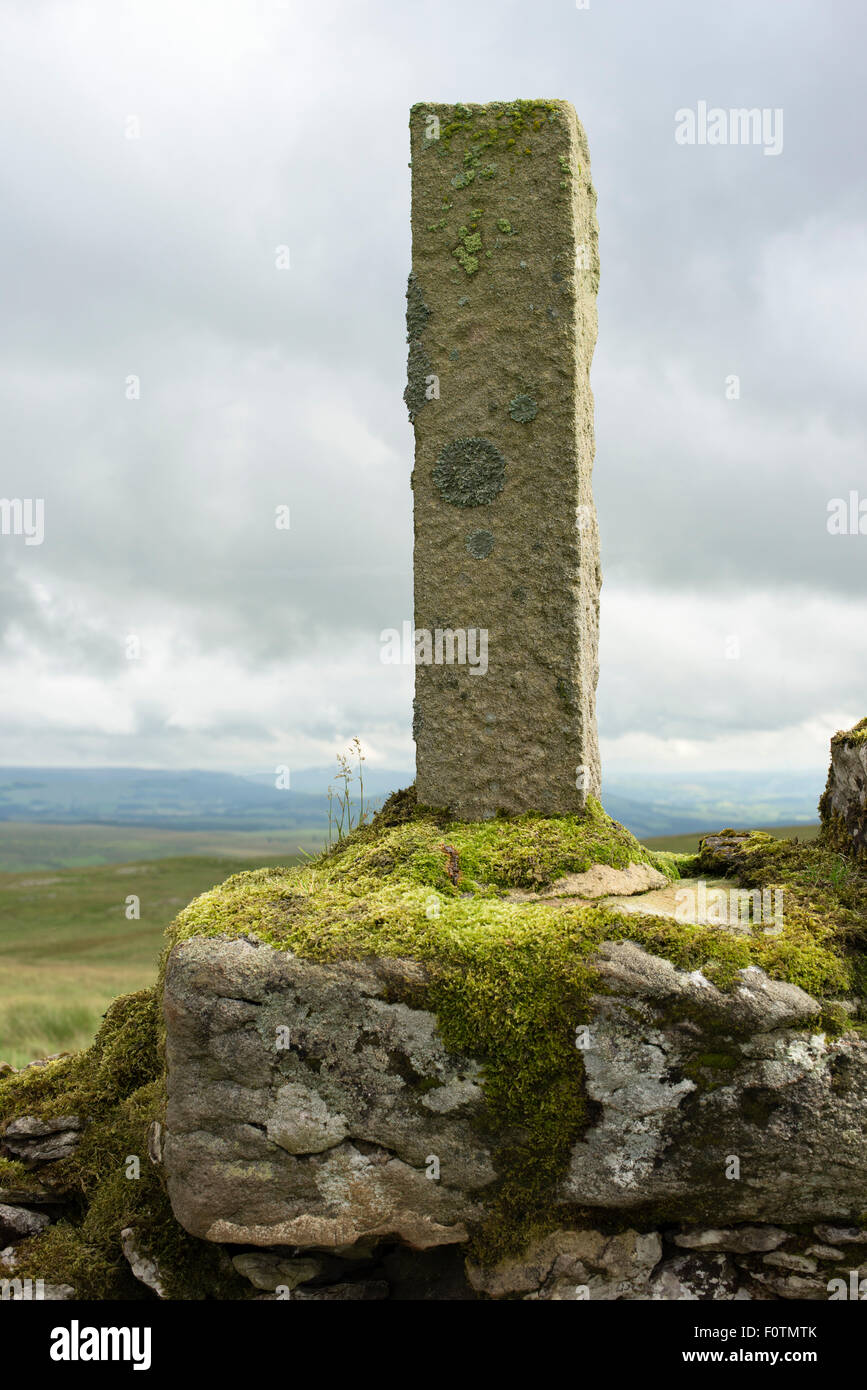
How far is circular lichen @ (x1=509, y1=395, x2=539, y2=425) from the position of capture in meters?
7.28

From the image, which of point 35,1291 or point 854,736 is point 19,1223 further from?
point 854,736

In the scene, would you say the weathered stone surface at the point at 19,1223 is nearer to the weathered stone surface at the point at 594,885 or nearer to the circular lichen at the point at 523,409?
the weathered stone surface at the point at 594,885

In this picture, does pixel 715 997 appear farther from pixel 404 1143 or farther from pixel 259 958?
pixel 259 958

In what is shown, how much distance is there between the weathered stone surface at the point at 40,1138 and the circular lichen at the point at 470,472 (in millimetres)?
5476

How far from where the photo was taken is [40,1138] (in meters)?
7.04

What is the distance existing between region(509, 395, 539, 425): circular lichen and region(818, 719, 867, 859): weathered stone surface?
11.6 feet

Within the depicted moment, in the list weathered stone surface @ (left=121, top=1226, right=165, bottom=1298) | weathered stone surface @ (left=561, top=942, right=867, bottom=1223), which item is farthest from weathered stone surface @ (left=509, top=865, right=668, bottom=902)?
weathered stone surface @ (left=121, top=1226, right=165, bottom=1298)

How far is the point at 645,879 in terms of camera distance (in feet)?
22.9

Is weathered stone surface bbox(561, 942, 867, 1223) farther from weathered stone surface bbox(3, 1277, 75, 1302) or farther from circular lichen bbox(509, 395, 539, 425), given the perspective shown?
circular lichen bbox(509, 395, 539, 425)

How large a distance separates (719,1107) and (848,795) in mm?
3104

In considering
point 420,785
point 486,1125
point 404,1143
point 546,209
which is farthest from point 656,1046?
point 546,209

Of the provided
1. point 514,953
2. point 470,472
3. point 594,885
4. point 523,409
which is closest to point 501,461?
point 470,472

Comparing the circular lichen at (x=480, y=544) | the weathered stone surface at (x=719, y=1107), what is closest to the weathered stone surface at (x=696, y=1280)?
the weathered stone surface at (x=719, y=1107)

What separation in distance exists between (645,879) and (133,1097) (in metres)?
4.03
